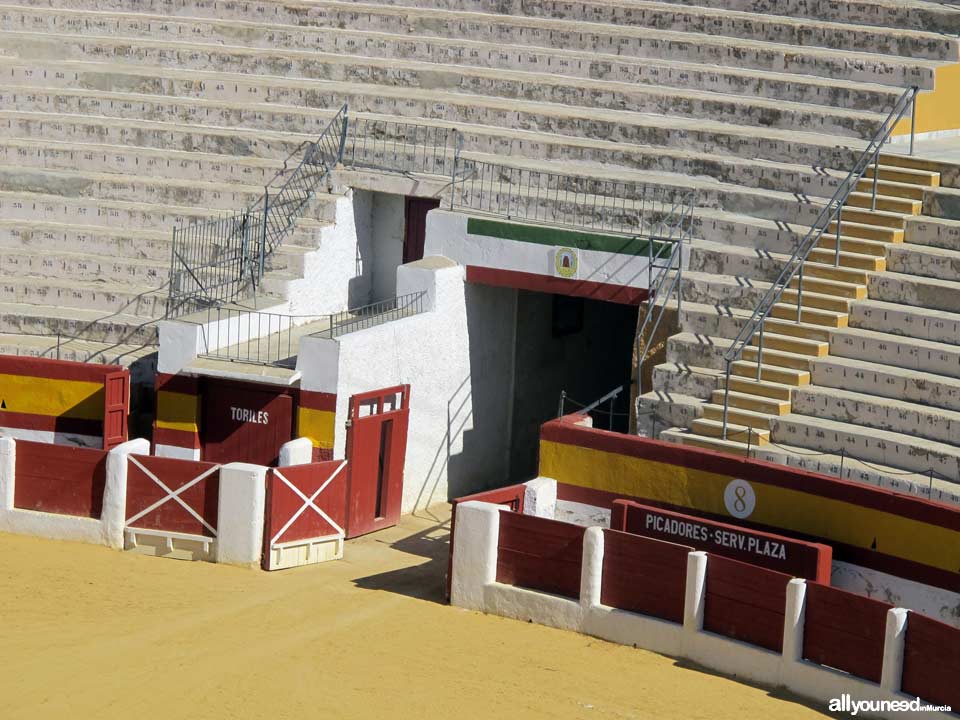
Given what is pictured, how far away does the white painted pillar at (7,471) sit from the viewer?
22.7 metres

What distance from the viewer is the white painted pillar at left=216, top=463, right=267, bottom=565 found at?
2150cm

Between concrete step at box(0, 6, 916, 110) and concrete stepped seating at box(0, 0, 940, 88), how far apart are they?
16 centimetres

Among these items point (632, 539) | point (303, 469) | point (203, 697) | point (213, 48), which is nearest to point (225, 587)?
point (303, 469)

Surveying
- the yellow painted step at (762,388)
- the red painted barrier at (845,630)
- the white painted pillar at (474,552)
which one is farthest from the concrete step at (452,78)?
the red painted barrier at (845,630)

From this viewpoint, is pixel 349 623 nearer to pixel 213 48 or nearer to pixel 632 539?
pixel 632 539

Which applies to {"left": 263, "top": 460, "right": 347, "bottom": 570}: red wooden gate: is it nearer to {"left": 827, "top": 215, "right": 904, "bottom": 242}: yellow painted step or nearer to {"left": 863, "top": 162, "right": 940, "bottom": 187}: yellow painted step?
{"left": 827, "top": 215, "right": 904, "bottom": 242}: yellow painted step

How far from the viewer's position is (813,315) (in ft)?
77.8

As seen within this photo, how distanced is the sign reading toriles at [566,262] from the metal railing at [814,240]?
9.80ft

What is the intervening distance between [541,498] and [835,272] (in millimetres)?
5534

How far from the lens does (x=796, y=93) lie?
90.7ft

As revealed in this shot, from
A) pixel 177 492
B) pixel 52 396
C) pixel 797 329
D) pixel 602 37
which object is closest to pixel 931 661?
pixel 797 329

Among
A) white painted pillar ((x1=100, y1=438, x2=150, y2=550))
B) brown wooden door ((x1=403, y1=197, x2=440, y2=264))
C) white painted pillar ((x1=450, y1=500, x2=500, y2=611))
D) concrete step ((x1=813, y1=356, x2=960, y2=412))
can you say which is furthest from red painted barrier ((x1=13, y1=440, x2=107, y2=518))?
concrete step ((x1=813, y1=356, x2=960, y2=412))

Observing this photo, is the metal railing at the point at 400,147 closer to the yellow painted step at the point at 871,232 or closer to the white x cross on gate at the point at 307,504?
the yellow painted step at the point at 871,232
